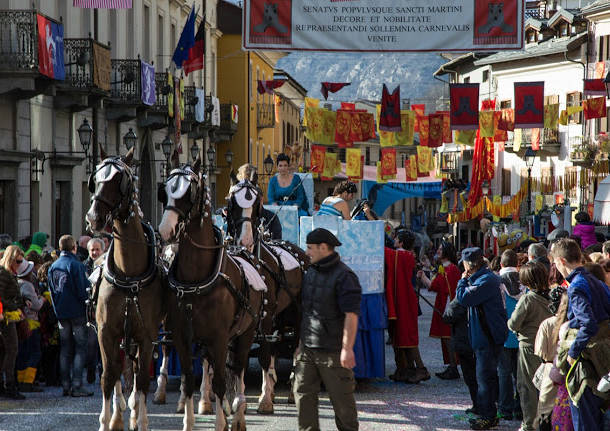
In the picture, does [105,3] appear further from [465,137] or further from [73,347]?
[465,137]

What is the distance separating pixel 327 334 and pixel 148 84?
74.0 ft

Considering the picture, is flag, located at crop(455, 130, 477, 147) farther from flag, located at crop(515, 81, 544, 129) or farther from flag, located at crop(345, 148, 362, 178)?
flag, located at crop(345, 148, 362, 178)

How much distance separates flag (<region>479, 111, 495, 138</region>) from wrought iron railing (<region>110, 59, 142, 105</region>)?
978 cm

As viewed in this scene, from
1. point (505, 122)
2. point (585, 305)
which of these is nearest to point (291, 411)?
point (585, 305)

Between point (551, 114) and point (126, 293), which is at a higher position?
point (551, 114)

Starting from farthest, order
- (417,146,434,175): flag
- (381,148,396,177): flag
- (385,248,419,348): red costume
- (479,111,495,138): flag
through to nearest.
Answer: (417,146,434,175): flag, (381,148,396,177): flag, (479,111,495,138): flag, (385,248,419,348): red costume

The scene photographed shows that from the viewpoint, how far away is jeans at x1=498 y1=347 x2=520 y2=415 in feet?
34.9

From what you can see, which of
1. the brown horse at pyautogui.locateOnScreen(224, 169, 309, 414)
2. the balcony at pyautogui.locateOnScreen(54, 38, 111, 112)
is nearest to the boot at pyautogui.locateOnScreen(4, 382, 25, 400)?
the brown horse at pyautogui.locateOnScreen(224, 169, 309, 414)

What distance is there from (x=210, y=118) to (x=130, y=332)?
105 feet

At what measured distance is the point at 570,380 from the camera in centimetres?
752

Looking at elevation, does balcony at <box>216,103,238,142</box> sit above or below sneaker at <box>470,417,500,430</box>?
above

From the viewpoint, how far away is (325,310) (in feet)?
26.0

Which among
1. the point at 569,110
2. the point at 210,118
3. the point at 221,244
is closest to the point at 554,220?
the point at 569,110

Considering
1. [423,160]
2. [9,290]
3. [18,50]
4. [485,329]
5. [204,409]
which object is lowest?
[204,409]
